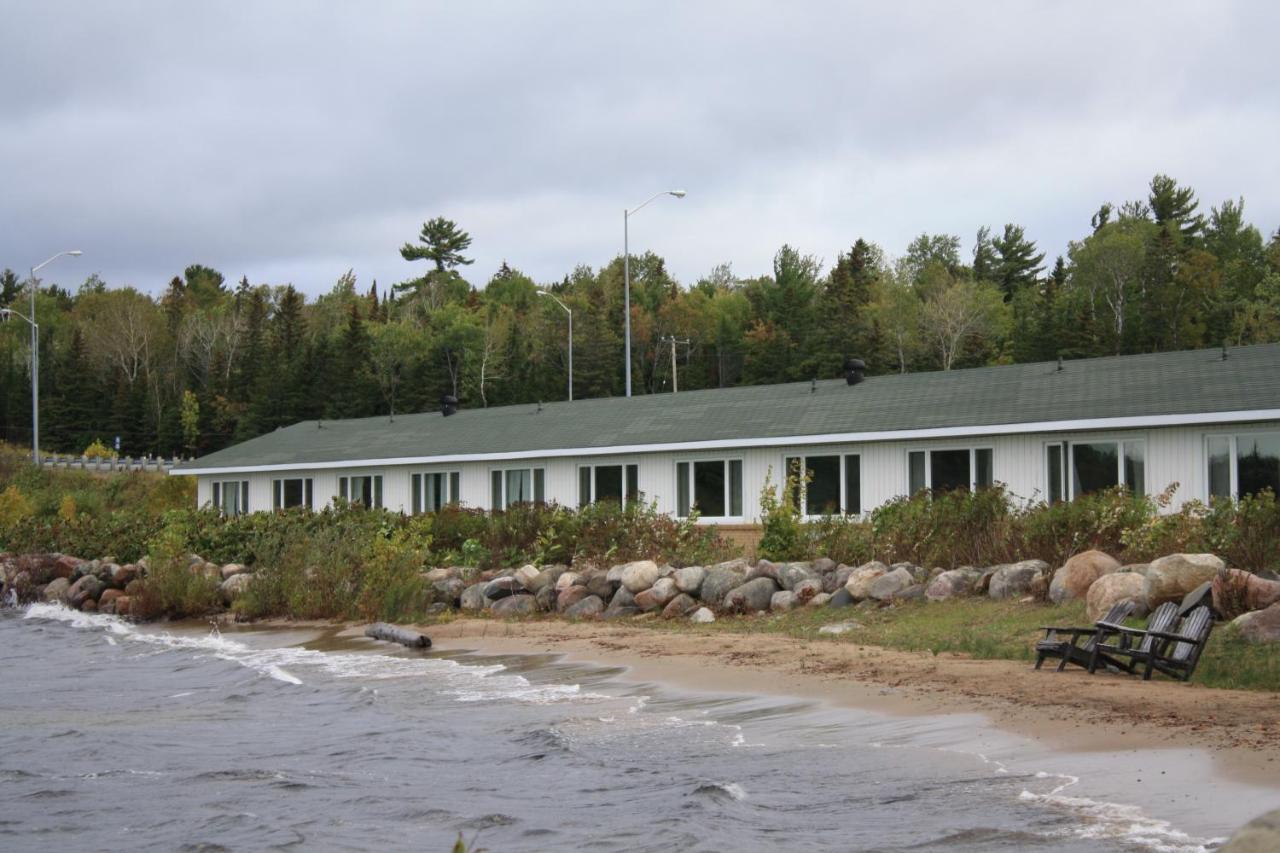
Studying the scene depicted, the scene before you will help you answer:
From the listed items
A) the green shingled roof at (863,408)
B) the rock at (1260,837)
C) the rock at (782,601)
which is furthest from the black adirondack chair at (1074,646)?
the green shingled roof at (863,408)

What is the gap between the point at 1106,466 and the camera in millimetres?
25047

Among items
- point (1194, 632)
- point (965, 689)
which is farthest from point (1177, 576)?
point (965, 689)

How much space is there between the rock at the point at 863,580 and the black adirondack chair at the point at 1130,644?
5458 millimetres

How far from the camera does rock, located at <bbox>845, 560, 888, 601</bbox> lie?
64.3 feet

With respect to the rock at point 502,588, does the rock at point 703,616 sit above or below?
below

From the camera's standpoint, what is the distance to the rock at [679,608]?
834 inches

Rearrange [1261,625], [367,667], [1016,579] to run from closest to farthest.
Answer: [1261,625], [1016,579], [367,667]

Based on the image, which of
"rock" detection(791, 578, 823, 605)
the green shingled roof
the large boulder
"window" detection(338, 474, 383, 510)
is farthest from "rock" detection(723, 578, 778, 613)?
"window" detection(338, 474, 383, 510)

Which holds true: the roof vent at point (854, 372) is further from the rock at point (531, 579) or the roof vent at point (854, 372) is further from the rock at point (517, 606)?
the rock at point (517, 606)

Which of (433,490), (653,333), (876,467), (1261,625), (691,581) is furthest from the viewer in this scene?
(653,333)

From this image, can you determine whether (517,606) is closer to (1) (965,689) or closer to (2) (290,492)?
(1) (965,689)

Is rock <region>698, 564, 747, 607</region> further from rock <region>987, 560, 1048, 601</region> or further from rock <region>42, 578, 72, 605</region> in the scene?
rock <region>42, 578, 72, 605</region>

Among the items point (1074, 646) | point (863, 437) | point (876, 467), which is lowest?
point (1074, 646)

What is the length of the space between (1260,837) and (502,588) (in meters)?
18.6
